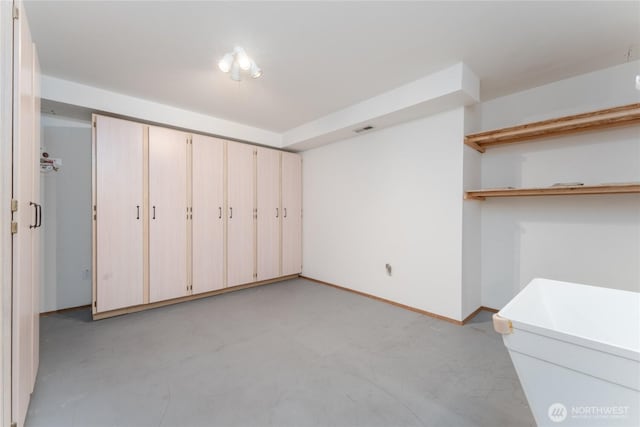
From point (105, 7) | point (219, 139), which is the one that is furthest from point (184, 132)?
point (105, 7)

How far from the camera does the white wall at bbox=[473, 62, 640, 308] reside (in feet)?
7.89

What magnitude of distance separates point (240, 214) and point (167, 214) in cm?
99

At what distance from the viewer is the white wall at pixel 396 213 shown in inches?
115

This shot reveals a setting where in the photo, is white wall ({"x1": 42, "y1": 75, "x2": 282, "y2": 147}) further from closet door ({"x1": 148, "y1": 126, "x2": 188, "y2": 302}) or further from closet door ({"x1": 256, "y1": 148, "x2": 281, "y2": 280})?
closet door ({"x1": 256, "y1": 148, "x2": 281, "y2": 280})

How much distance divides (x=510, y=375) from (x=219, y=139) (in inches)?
160

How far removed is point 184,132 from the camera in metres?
3.55

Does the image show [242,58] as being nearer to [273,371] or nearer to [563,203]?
[273,371]

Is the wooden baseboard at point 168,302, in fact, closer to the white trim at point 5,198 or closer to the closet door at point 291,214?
the closet door at point 291,214

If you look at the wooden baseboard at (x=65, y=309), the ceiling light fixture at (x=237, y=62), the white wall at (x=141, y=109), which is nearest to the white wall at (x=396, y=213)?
the white wall at (x=141, y=109)

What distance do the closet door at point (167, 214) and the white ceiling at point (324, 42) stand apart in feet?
2.15

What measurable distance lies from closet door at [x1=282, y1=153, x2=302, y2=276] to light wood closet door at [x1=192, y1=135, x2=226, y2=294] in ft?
3.57

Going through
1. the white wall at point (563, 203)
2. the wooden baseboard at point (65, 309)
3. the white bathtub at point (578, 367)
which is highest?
the white wall at point (563, 203)

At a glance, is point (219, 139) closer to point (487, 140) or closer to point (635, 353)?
point (487, 140)

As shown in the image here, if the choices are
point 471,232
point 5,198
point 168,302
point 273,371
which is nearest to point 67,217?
point 168,302
